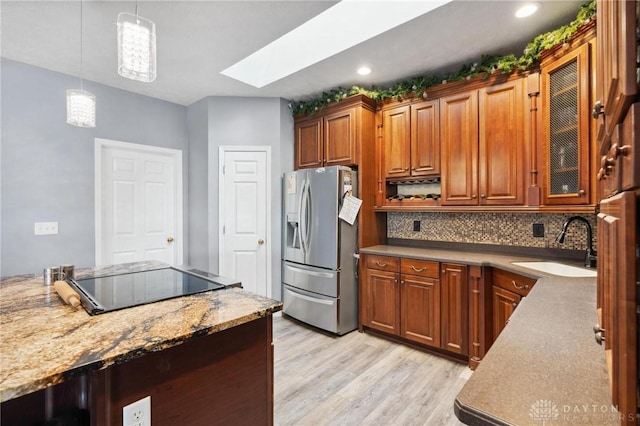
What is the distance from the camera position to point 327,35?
2729 mm

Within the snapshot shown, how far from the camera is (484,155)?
264 centimetres

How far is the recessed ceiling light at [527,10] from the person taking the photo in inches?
78.4

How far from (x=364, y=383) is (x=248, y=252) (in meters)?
2.00

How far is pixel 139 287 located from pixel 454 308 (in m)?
2.31

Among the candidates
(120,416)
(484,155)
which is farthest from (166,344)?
(484,155)

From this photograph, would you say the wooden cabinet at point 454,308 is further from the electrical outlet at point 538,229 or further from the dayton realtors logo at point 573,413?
the dayton realtors logo at point 573,413

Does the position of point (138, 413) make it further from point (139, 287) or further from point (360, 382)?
point (360, 382)

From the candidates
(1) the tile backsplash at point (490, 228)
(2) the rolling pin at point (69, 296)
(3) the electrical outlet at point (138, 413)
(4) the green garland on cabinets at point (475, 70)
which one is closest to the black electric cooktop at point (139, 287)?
(2) the rolling pin at point (69, 296)

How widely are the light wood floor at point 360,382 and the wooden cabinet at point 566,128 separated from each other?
157cm

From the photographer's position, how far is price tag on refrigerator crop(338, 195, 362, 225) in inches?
122

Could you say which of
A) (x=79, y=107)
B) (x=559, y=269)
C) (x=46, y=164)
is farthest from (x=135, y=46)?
(x=559, y=269)

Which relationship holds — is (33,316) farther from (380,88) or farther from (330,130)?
(380,88)

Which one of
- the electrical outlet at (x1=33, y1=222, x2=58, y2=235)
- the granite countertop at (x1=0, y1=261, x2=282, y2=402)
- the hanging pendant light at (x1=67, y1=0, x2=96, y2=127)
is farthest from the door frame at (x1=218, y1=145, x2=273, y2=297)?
the granite countertop at (x1=0, y1=261, x2=282, y2=402)

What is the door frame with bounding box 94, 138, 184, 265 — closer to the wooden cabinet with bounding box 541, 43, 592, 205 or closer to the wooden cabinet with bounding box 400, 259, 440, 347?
Answer: the wooden cabinet with bounding box 400, 259, 440, 347
